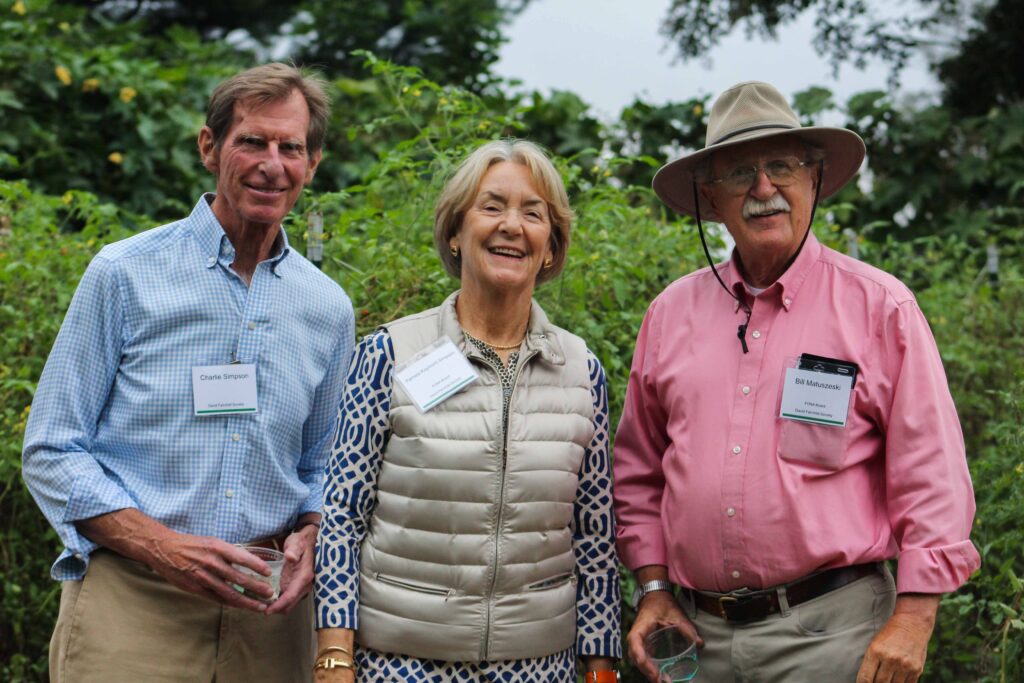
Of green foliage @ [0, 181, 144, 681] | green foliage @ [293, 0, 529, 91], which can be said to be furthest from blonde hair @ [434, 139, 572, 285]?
green foliage @ [293, 0, 529, 91]

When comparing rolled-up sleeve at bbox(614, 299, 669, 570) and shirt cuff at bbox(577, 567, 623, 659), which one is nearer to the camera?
shirt cuff at bbox(577, 567, 623, 659)

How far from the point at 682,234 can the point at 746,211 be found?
1.70m

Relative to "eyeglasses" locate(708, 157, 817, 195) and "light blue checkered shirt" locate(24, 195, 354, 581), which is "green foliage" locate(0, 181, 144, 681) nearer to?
"light blue checkered shirt" locate(24, 195, 354, 581)

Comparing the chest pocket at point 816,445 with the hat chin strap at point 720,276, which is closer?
the chest pocket at point 816,445

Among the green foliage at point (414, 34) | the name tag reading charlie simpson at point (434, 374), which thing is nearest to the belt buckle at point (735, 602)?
the name tag reading charlie simpson at point (434, 374)

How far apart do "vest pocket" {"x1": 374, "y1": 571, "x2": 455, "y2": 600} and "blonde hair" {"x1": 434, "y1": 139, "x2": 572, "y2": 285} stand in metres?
0.80

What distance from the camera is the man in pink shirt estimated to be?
93.0 inches

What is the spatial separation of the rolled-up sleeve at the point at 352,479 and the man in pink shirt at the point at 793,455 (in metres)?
0.70

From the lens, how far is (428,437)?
7.82 ft

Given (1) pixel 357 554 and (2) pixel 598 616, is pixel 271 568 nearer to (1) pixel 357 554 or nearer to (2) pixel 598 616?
(1) pixel 357 554

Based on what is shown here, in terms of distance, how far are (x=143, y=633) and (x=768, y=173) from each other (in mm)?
1783

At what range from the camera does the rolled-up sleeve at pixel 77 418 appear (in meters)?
2.38

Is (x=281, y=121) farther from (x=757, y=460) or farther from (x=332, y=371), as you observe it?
(x=757, y=460)

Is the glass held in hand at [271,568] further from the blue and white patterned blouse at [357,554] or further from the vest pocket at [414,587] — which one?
the vest pocket at [414,587]
